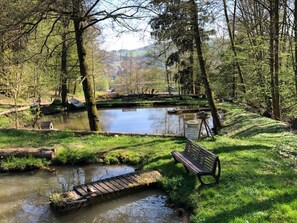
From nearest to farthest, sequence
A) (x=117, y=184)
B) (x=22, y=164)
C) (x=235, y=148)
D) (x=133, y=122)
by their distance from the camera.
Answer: (x=117, y=184) < (x=235, y=148) < (x=22, y=164) < (x=133, y=122)

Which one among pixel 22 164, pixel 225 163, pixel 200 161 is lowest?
pixel 22 164

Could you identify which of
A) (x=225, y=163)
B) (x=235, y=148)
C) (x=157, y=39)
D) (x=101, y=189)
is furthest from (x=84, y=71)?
(x=225, y=163)

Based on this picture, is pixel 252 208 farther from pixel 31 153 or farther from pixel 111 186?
pixel 31 153

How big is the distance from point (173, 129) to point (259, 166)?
10.7m

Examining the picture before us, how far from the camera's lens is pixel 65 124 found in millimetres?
21078

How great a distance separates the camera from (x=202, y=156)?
24.5 feet

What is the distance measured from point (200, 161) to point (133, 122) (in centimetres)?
1335

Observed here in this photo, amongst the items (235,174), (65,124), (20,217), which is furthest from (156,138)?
(65,124)

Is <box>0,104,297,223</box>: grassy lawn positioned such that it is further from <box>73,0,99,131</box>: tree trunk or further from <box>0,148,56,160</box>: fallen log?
<box>73,0,99,131</box>: tree trunk

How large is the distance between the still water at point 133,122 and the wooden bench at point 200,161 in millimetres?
8329

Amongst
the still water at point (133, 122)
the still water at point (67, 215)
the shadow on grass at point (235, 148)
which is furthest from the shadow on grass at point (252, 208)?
the still water at point (133, 122)

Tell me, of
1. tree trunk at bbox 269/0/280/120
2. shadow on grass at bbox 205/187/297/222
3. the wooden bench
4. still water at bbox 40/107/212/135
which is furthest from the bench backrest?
still water at bbox 40/107/212/135

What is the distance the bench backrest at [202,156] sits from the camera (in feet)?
22.5

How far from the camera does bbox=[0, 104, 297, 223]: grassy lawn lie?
229 inches
